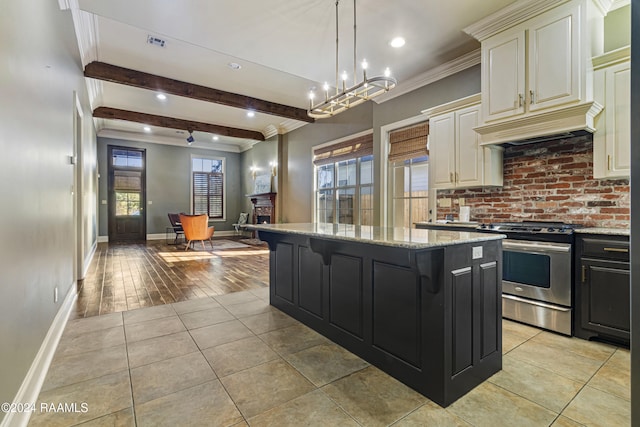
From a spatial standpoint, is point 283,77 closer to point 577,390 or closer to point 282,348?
point 282,348

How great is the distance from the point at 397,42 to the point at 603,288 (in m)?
3.18

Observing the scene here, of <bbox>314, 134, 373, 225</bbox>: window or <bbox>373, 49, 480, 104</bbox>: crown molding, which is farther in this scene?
<bbox>314, 134, 373, 225</bbox>: window

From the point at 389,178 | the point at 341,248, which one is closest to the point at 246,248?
the point at 389,178

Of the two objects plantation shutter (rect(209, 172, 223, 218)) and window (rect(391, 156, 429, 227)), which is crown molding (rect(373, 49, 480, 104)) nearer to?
window (rect(391, 156, 429, 227))

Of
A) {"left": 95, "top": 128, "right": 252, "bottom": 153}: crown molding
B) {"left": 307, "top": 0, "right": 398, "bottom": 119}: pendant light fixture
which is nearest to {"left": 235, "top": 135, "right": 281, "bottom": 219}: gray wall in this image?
{"left": 95, "top": 128, "right": 252, "bottom": 153}: crown molding

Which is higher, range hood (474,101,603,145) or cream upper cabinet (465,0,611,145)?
cream upper cabinet (465,0,611,145)

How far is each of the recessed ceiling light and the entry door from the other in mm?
8629

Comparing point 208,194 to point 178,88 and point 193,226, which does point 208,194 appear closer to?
point 193,226

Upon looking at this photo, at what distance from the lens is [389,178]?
201 inches

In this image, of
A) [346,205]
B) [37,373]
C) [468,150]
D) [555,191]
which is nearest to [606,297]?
[555,191]

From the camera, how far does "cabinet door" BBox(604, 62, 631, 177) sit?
8.44ft

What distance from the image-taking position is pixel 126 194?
9.27m

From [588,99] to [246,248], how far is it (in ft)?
22.7

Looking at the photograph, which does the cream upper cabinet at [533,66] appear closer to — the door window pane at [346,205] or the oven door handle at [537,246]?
the oven door handle at [537,246]
